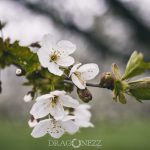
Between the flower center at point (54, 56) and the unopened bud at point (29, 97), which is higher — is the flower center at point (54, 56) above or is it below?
above

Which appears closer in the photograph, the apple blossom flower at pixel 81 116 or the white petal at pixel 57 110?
the white petal at pixel 57 110

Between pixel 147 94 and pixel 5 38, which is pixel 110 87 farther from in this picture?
pixel 5 38

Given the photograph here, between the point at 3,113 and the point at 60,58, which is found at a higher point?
the point at 3,113

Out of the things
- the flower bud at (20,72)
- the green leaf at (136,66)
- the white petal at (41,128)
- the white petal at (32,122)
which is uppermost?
the flower bud at (20,72)

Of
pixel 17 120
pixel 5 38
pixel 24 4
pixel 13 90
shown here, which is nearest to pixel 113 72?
pixel 5 38

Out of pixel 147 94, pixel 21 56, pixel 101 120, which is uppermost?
pixel 101 120

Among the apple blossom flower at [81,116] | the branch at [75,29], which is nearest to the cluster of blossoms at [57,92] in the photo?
the apple blossom flower at [81,116]

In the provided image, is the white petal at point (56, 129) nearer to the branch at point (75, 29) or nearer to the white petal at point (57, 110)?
the white petal at point (57, 110)

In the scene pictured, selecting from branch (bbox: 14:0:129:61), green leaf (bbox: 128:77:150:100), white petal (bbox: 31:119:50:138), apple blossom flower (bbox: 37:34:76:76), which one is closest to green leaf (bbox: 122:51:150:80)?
green leaf (bbox: 128:77:150:100)
